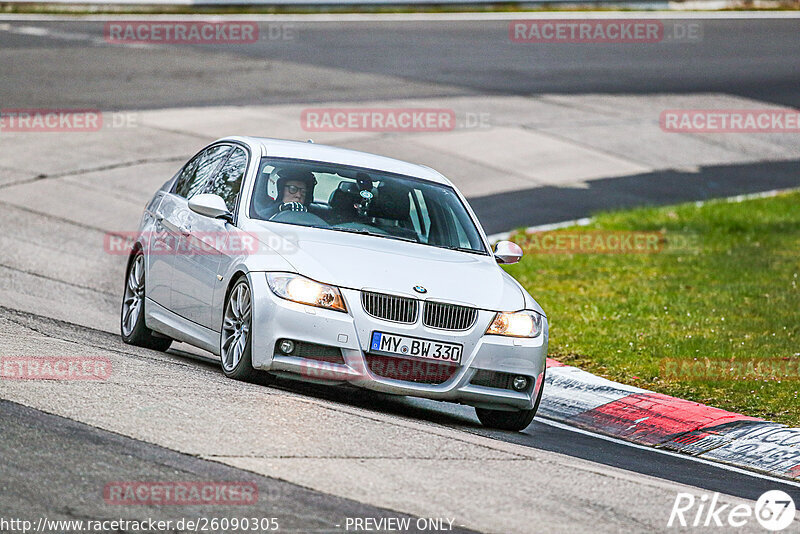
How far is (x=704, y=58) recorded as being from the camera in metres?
32.9

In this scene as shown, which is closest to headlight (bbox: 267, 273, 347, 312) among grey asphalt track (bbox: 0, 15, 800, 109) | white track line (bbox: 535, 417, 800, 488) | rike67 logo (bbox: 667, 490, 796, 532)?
white track line (bbox: 535, 417, 800, 488)

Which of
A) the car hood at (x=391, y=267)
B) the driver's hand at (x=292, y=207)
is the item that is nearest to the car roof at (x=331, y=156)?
the driver's hand at (x=292, y=207)

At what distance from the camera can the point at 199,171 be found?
1047 cm

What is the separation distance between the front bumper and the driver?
1.04 m

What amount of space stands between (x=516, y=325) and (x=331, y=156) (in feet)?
6.77

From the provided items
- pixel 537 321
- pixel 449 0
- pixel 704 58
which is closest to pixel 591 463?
pixel 537 321

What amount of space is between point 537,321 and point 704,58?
25492mm

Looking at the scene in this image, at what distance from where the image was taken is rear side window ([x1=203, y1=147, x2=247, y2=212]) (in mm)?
9609

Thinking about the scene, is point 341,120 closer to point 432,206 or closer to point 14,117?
point 14,117

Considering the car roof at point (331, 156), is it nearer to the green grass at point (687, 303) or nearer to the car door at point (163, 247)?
the car door at point (163, 247)

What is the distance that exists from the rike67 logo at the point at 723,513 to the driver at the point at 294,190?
11.9 feet

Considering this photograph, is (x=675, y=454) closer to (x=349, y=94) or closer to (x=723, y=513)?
(x=723, y=513)

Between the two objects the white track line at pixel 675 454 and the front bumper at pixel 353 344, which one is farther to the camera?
the white track line at pixel 675 454

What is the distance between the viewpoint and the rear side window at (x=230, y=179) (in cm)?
961
